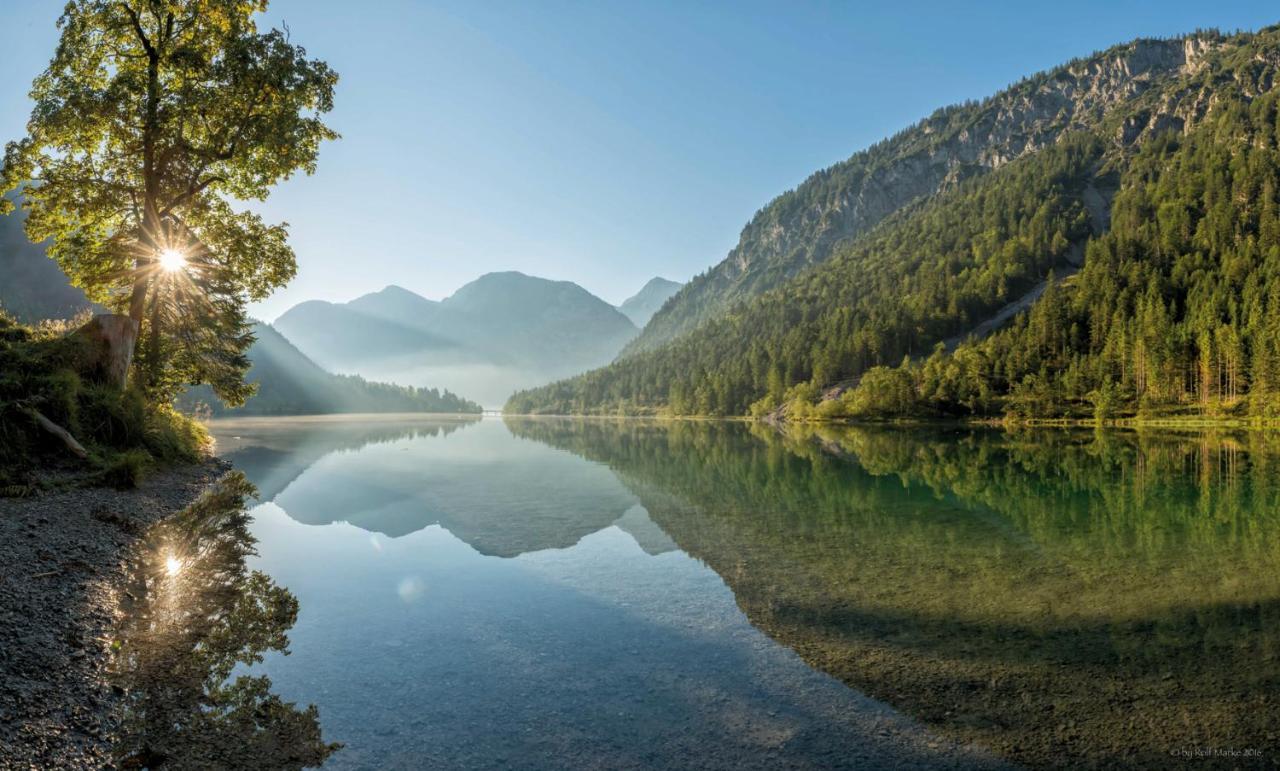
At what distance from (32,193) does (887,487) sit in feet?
129

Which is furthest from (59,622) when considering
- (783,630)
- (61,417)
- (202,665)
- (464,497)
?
(464,497)

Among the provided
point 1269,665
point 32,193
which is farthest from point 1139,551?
point 32,193

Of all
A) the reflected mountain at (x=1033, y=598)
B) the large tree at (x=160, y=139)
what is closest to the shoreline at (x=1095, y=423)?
the reflected mountain at (x=1033, y=598)

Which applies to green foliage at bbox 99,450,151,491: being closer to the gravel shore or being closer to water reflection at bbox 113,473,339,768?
the gravel shore

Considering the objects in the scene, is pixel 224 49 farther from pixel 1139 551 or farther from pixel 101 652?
pixel 1139 551

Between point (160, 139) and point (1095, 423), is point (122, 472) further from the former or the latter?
point (1095, 423)

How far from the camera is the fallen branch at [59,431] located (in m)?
17.4

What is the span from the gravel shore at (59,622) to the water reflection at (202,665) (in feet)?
1.02

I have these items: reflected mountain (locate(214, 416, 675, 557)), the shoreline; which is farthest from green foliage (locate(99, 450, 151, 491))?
the shoreline

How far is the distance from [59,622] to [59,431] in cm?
1275

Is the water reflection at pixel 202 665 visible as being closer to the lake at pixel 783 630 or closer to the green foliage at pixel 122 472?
the lake at pixel 783 630

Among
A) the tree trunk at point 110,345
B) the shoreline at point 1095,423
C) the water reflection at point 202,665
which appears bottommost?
the shoreline at point 1095,423

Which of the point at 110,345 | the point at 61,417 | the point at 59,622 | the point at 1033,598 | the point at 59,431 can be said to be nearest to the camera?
the point at 59,622

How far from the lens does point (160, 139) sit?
23906mm
